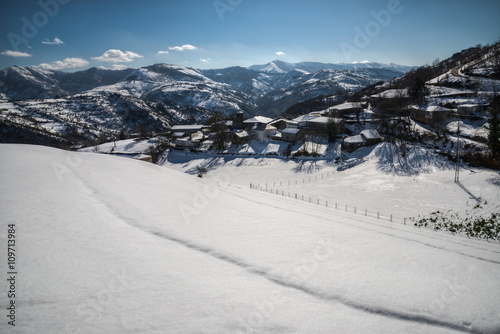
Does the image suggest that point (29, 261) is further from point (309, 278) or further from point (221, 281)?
point (309, 278)

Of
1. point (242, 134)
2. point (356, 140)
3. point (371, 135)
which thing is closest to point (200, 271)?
point (356, 140)

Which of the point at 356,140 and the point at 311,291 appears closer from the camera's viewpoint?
the point at 311,291

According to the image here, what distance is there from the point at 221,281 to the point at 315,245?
3.99m

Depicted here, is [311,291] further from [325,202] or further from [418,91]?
[418,91]

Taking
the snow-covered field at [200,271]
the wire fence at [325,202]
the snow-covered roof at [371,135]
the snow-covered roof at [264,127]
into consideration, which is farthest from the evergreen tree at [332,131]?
the snow-covered field at [200,271]

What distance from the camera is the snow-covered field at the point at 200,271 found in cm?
459

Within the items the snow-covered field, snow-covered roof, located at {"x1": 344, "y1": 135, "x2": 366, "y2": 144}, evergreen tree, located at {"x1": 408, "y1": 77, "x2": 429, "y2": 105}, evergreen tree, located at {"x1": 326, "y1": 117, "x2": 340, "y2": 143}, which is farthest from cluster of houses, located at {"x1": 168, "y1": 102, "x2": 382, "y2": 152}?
the snow-covered field

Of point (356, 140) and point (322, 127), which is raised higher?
point (322, 127)

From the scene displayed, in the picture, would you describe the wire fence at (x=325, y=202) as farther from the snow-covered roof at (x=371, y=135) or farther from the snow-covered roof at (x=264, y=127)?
the snow-covered roof at (x=264, y=127)

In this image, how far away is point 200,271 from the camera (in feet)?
19.8

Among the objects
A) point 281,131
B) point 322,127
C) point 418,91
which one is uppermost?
point 418,91

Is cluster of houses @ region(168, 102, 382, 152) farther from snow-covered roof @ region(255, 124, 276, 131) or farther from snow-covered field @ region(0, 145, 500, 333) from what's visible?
snow-covered field @ region(0, 145, 500, 333)

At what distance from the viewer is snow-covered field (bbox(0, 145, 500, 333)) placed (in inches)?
181

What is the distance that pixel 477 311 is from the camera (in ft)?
18.4
